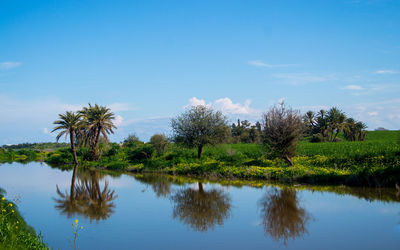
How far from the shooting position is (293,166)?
24.6 meters

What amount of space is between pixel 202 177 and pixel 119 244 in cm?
1772

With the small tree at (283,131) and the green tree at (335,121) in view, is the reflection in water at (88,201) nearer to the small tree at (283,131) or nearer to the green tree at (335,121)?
the small tree at (283,131)

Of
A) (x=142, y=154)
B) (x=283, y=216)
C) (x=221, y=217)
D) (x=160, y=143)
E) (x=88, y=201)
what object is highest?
(x=160, y=143)

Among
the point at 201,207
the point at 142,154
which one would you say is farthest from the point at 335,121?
the point at 201,207

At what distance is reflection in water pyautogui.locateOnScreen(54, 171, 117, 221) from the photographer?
606 inches

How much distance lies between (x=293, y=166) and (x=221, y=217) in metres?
12.3

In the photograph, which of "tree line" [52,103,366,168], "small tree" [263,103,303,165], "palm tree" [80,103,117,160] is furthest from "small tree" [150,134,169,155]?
"small tree" [263,103,303,165]

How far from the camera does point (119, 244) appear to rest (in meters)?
10.7

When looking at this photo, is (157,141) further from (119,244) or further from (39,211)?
(119,244)

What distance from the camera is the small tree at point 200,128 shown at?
32.9m

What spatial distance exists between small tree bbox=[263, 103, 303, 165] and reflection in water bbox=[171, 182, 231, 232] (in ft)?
23.4

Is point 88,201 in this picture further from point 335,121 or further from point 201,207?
point 335,121

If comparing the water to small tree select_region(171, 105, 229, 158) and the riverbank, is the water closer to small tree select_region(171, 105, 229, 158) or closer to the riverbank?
the riverbank

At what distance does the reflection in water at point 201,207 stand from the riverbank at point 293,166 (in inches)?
233
